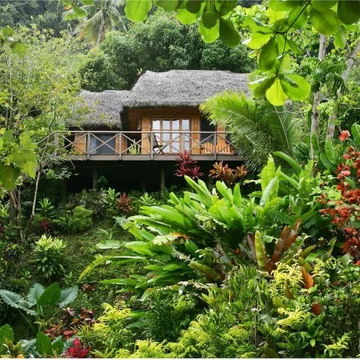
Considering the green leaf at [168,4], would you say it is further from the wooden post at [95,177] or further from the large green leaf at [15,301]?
the wooden post at [95,177]

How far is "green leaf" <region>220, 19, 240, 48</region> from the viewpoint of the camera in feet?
2.64

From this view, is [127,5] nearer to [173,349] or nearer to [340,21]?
[340,21]

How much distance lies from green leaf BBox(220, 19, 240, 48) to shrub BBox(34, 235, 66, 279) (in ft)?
26.8

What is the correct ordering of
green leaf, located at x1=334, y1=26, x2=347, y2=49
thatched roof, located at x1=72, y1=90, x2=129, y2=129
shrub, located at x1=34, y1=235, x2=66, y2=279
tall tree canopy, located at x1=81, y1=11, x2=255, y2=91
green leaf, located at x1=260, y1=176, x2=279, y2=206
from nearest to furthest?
1. green leaf, located at x1=334, y1=26, x2=347, y2=49
2. green leaf, located at x1=260, y1=176, x2=279, y2=206
3. shrub, located at x1=34, y1=235, x2=66, y2=279
4. thatched roof, located at x1=72, y1=90, x2=129, y2=129
5. tall tree canopy, located at x1=81, y1=11, x2=255, y2=91

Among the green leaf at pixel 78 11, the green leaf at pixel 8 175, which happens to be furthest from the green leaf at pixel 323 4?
the green leaf at pixel 8 175

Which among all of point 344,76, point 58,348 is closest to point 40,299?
point 58,348

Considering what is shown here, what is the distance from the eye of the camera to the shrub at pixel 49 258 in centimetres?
855

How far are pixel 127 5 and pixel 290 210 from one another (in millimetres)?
5349

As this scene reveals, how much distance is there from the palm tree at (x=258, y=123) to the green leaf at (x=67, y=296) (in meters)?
4.10

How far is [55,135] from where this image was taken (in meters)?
10.6

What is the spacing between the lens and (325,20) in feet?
2.57

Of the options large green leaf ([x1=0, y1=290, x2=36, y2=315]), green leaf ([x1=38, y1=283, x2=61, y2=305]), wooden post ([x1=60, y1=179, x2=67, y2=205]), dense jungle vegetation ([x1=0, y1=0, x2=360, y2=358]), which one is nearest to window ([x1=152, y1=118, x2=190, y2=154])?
dense jungle vegetation ([x1=0, y1=0, x2=360, y2=358])

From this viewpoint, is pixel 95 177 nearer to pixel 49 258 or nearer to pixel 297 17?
pixel 49 258

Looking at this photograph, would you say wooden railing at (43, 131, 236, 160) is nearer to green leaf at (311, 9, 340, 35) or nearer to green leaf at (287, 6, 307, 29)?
green leaf at (287, 6, 307, 29)
